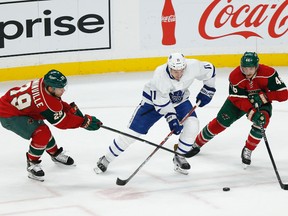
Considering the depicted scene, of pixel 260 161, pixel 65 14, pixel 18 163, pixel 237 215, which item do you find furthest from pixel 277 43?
pixel 237 215

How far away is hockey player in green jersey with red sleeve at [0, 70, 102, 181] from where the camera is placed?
588 cm

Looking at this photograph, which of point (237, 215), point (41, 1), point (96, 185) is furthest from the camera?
point (41, 1)

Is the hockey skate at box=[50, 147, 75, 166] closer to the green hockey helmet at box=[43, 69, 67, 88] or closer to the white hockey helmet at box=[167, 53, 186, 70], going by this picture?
the green hockey helmet at box=[43, 69, 67, 88]

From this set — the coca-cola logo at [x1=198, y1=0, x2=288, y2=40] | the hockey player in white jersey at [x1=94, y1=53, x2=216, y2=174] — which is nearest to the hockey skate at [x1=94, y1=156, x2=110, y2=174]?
the hockey player in white jersey at [x1=94, y1=53, x2=216, y2=174]

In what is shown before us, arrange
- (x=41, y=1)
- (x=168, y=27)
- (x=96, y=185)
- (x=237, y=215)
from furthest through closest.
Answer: (x=168, y=27) → (x=41, y=1) → (x=96, y=185) → (x=237, y=215)

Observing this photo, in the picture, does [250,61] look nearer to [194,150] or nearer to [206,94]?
[206,94]

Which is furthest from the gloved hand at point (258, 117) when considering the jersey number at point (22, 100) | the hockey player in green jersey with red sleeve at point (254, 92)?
the jersey number at point (22, 100)

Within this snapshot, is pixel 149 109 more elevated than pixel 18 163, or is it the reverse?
pixel 149 109

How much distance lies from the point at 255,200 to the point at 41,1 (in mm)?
Answer: 4571

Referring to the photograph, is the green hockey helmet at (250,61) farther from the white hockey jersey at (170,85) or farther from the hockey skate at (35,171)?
the hockey skate at (35,171)

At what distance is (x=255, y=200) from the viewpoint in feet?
18.1

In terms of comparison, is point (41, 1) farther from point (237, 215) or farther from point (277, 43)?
point (237, 215)

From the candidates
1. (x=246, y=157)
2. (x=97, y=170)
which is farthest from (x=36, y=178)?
(x=246, y=157)

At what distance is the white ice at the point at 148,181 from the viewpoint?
5.39 m
